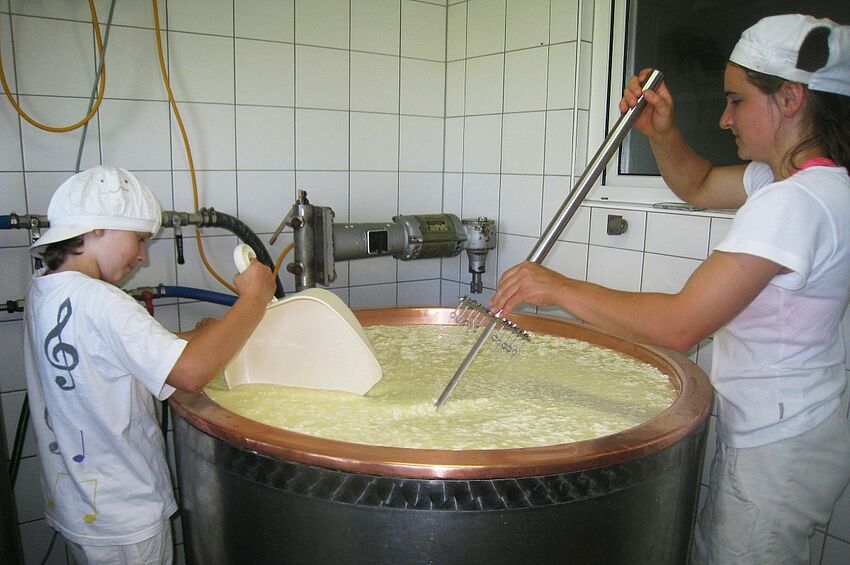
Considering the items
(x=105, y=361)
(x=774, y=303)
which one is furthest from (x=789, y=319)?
(x=105, y=361)

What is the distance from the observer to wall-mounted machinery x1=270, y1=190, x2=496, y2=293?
212 cm

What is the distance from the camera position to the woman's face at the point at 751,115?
4.30 feet

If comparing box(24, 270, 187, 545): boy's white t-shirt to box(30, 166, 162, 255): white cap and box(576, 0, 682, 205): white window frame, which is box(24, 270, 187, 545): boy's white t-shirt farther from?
box(576, 0, 682, 205): white window frame

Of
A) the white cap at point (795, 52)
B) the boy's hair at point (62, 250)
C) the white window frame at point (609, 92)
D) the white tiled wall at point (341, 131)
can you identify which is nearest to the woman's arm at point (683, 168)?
the white tiled wall at point (341, 131)

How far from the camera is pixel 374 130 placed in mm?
2680

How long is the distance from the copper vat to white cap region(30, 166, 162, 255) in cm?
40

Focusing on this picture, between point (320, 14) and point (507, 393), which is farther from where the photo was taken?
point (320, 14)

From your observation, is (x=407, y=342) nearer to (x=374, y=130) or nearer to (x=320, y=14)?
(x=374, y=130)

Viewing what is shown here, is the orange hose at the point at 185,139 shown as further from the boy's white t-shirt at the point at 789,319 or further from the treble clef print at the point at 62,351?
the boy's white t-shirt at the point at 789,319

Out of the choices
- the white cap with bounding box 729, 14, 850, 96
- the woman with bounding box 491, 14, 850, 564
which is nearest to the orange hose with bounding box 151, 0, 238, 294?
→ the woman with bounding box 491, 14, 850, 564

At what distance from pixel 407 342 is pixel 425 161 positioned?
111 centimetres

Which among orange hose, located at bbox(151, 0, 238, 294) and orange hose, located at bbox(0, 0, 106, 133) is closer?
orange hose, located at bbox(0, 0, 106, 133)

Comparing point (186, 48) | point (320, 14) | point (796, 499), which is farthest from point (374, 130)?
point (796, 499)

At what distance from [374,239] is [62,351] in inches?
47.2
